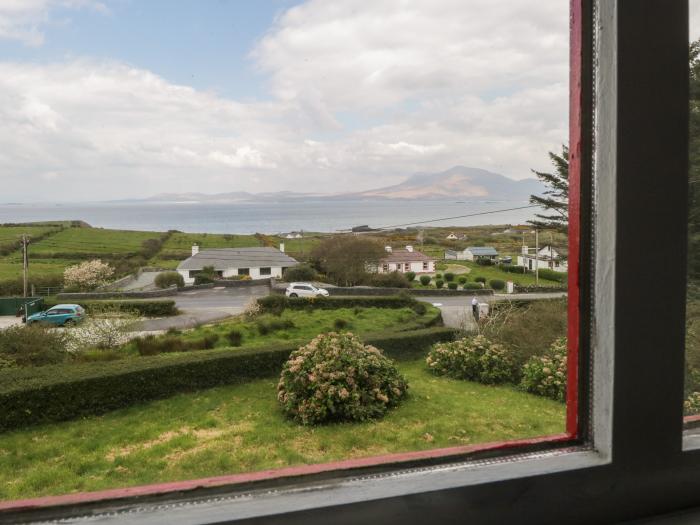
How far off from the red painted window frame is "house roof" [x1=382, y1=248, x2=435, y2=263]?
602cm

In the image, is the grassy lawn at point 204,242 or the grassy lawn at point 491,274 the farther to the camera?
the grassy lawn at point 204,242

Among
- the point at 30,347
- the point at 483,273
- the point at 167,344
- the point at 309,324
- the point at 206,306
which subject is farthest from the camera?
the point at 206,306

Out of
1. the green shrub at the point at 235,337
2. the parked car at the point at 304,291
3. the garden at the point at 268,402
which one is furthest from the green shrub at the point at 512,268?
the green shrub at the point at 235,337

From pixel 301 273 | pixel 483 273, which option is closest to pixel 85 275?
pixel 301 273

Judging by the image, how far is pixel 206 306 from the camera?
6086mm

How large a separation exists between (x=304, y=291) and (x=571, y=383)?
593cm

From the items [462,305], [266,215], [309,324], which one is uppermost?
[266,215]

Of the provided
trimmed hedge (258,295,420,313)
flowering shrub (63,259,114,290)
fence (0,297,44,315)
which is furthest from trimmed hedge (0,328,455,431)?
flowering shrub (63,259,114,290)

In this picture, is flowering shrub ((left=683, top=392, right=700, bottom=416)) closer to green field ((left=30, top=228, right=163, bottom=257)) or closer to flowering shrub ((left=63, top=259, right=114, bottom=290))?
green field ((left=30, top=228, right=163, bottom=257))

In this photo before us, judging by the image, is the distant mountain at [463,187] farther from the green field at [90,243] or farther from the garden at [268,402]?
the green field at [90,243]

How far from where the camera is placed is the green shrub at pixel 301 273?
620 cm

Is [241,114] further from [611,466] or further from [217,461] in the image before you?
[611,466]

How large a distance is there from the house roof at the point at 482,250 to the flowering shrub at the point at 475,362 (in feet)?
8.52

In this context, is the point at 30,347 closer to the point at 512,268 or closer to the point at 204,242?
the point at 204,242
